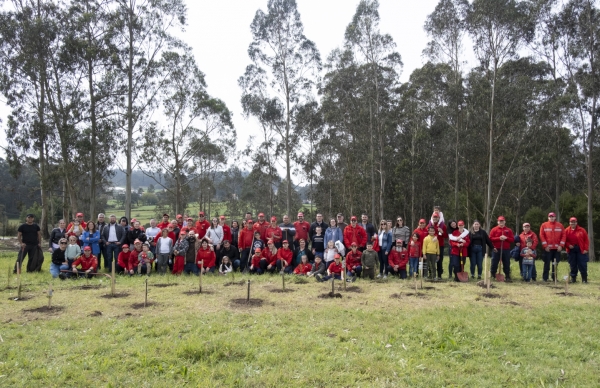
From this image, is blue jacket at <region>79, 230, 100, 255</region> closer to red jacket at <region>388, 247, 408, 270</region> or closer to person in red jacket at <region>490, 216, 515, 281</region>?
red jacket at <region>388, 247, 408, 270</region>

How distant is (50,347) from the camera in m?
5.80

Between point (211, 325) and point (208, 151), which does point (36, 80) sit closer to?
point (208, 151)

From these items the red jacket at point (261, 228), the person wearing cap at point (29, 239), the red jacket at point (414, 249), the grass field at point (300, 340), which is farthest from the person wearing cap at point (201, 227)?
the red jacket at point (414, 249)

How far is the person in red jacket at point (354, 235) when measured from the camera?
41.0 feet

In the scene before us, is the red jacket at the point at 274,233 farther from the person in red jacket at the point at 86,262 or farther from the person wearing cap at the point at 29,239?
the person wearing cap at the point at 29,239

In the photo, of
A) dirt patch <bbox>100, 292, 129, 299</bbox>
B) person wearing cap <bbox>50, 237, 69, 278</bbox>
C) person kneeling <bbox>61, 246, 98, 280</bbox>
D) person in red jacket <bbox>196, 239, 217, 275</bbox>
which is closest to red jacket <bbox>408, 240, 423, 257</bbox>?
person in red jacket <bbox>196, 239, 217, 275</bbox>

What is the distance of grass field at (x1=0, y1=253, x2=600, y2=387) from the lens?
16.3ft

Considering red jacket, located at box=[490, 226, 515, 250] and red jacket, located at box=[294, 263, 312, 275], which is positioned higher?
red jacket, located at box=[490, 226, 515, 250]

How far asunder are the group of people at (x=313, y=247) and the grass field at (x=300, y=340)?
236 cm

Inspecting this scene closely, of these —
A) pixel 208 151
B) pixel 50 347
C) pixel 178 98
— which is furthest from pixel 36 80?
pixel 50 347

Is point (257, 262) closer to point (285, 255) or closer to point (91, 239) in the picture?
point (285, 255)

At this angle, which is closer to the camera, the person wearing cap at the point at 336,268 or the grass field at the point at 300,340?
the grass field at the point at 300,340

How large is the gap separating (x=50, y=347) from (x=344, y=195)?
3236cm

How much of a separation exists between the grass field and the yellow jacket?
7.48 ft
